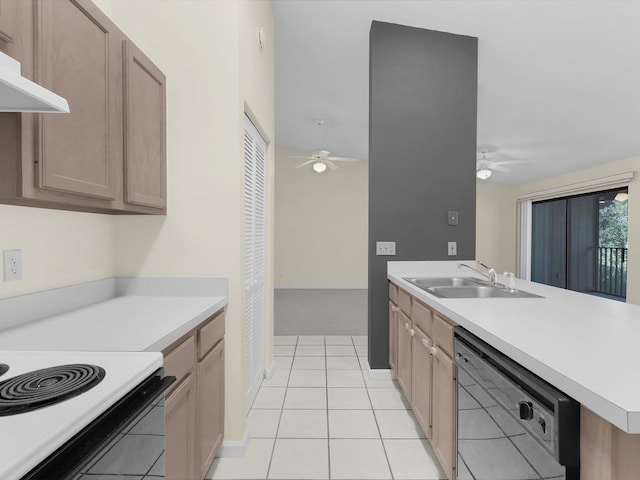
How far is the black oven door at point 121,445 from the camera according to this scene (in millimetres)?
627

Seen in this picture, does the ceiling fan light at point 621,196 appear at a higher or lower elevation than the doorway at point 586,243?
higher

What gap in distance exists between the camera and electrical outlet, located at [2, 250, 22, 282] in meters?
1.32

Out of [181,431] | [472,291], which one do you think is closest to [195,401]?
[181,431]

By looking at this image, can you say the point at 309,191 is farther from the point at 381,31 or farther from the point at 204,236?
the point at 204,236

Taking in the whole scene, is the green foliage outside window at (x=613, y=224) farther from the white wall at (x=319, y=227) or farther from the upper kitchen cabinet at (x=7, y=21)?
the upper kitchen cabinet at (x=7, y=21)

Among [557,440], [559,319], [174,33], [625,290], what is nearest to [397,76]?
[174,33]

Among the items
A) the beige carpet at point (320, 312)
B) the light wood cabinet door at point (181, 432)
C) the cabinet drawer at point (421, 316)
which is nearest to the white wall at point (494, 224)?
the beige carpet at point (320, 312)

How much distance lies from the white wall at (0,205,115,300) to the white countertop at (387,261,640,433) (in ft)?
5.86

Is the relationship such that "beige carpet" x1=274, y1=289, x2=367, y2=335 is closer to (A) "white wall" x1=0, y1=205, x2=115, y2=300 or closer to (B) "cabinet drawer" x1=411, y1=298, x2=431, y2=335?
(B) "cabinet drawer" x1=411, y1=298, x2=431, y2=335

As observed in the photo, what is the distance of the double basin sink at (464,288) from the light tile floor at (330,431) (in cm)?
90

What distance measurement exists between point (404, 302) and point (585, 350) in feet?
4.87

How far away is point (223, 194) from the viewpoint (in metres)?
1.92

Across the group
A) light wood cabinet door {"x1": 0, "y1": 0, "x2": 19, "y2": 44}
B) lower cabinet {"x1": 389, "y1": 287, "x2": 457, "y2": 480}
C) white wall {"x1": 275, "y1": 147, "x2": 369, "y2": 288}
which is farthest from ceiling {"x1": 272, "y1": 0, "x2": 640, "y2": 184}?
white wall {"x1": 275, "y1": 147, "x2": 369, "y2": 288}

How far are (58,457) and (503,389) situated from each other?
114 centimetres
